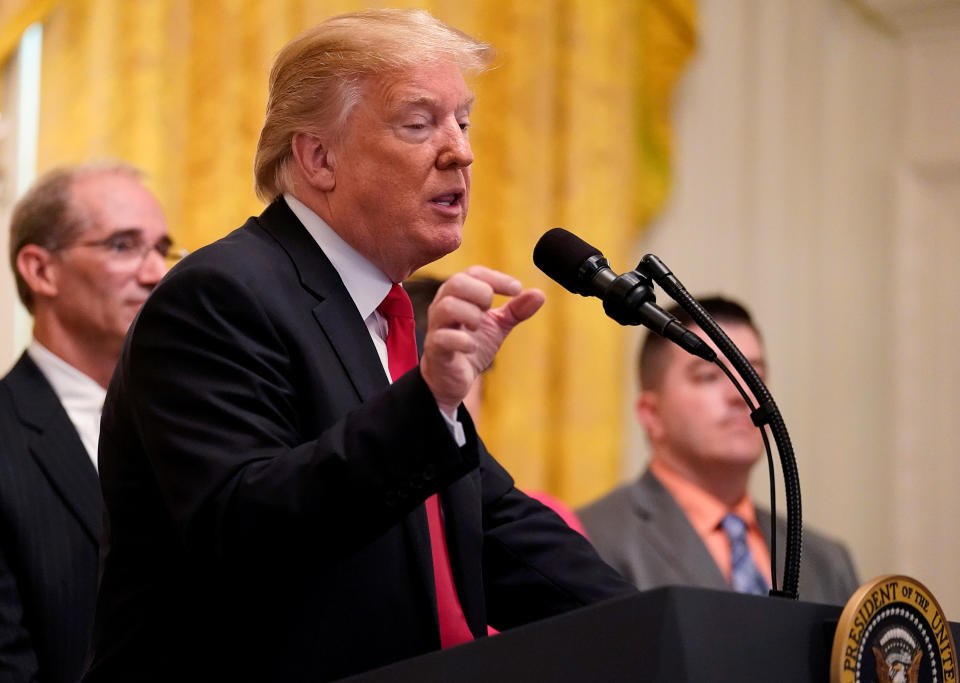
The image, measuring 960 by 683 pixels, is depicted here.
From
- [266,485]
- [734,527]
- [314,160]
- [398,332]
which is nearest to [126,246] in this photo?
[314,160]

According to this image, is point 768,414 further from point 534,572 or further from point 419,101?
point 419,101

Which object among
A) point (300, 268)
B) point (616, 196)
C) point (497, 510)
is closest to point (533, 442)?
point (616, 196)

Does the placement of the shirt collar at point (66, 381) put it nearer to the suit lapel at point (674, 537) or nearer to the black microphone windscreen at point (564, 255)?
the suit lapel at point (674, 537)

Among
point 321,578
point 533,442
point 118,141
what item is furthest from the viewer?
point 533,442

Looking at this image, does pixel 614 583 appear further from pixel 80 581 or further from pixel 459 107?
pixel 80 581

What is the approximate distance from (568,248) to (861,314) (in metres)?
3.44

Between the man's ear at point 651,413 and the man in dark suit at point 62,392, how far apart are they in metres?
1.36

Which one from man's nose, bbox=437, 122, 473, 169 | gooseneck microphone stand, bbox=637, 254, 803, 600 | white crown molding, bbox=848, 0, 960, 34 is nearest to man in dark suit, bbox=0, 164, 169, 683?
man's nose, bbox=437, 122, 473, 169

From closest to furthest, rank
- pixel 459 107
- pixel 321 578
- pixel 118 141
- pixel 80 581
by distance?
1. pixel 321 578
2. pixel 459 107
3. pixel 80 581
4. pixel 118 141

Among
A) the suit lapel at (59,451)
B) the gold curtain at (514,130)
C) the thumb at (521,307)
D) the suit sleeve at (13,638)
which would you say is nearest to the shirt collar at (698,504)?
the gold curtain at (514,130)

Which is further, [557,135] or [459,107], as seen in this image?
[557,135]

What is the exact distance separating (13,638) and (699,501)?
5.95 feet

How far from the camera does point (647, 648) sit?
3.89ft

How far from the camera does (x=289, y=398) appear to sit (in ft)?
4.97
